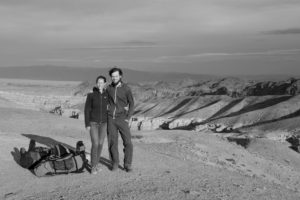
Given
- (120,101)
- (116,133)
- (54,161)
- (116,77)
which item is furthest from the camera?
(54,161)

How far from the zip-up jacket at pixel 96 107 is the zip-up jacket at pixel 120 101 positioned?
11 cm

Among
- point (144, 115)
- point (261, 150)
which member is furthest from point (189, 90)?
point (261, 150)

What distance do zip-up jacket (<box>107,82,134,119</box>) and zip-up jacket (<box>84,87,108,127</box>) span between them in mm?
108

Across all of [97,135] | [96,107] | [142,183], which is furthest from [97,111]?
[142,183]


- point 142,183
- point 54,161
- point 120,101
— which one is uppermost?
point 120,101

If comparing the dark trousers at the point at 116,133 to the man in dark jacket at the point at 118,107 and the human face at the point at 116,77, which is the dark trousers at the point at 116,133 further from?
the human face at the point at 116,77

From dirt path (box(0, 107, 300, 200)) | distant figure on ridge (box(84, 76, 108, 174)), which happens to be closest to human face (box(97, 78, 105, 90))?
distant figure on ridge (box(84, 76, 108, 174))

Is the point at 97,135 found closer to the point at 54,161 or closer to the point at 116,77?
the point at 54,161

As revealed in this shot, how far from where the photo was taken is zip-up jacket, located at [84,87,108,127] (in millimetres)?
9820

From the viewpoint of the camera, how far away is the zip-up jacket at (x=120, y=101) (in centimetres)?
980

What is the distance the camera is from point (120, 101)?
9.87 m

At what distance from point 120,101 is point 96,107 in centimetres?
50

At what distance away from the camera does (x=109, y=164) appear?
1180 centimetres

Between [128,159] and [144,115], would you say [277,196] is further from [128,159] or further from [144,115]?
[144,115]
